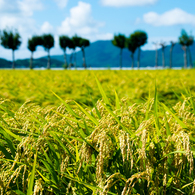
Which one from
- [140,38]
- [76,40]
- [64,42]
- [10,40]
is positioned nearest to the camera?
[10,40]

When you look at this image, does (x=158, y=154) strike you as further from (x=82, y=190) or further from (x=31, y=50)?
(x=31, y=50)

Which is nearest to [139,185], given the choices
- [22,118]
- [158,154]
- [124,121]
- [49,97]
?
[158,154]

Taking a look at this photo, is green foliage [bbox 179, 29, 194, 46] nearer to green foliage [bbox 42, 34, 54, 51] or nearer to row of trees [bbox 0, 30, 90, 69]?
row of trees [bbox 0, 30, 90, 69]

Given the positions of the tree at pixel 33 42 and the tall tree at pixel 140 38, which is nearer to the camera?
the tree at pixel 33 42

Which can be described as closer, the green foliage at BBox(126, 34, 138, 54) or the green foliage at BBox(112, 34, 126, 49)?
the green foliage at BBox(112, 34, 126, 49)

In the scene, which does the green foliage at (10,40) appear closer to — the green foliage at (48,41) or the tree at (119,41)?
the green foliage at (48,41)

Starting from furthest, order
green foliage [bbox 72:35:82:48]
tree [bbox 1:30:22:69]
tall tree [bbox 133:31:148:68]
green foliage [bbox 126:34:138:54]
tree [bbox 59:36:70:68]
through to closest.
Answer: tree [bbox 59:36:70:68] < green foliage [bbox 72:35:82:48] < tall tree [bbox 133:31:148:68] < green foliage [bbox 126:34:138:54] < tree [bbox 1:30:22:69]

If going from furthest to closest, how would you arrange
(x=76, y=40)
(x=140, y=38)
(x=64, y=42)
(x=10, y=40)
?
(x=64, y=42)
(x=76, y=40)
(x=140, y=38)
(x=10, y=40)

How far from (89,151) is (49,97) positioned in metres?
3.95

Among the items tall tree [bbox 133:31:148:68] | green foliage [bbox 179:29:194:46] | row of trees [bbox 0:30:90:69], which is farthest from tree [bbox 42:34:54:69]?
green foliage [bbox 179:29:194:46]

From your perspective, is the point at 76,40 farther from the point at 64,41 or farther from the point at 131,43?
the point at 131,43

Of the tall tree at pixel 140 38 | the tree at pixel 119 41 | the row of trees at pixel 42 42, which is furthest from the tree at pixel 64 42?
the tall tree at pixel 140 38

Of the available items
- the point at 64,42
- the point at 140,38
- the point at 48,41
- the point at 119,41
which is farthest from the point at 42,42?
the point at 140,38

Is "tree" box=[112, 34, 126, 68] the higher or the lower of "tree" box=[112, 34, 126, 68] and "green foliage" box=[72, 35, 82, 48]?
the lower
